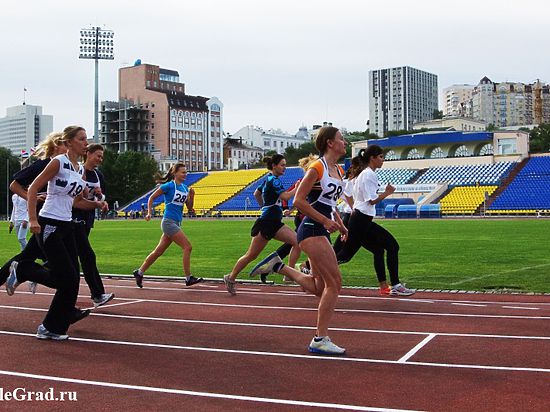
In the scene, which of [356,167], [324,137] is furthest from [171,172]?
[324,137]

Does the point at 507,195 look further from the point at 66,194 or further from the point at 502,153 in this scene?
the point at 66,194

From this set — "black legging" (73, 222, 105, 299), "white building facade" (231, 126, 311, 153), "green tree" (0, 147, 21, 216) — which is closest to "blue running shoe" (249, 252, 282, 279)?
"black legging" (73, 222, 105, 299)

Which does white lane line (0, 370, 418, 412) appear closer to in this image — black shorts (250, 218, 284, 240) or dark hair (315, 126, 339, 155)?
dark hair (315, 126, 339, 155)

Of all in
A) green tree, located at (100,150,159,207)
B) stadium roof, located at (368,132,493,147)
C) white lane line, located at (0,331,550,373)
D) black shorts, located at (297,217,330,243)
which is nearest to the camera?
white lane line, located at (0,331,550,373)

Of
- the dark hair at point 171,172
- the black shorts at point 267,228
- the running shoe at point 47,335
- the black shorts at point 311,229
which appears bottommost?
the running shoe at point 47,335

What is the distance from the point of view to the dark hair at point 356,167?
10.5m

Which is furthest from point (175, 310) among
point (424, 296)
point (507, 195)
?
point (507, 195)

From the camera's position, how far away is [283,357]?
19.9 ft

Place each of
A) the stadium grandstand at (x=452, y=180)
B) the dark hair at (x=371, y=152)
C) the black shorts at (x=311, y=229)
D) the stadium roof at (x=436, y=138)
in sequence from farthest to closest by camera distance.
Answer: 1. the stadium roof at (x=436, y=138)
2. the stadium grandstand at (x=452, y=180)
3. the dark hair at (x=371, y=152)
4. the black shorts at (x=311, y=229)

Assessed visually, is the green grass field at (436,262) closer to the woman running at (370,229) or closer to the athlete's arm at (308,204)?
the woman running at (370,229)

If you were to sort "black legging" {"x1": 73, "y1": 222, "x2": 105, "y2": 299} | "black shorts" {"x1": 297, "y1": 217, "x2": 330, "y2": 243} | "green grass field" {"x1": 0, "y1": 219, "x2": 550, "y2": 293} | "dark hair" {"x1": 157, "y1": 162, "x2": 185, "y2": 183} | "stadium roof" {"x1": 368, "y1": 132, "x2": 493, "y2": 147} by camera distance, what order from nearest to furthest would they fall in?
"black shorts" {"x1": 297, "y1": 217, "x2": 330, "y2": 243} < "black legging" {"x1": 73, "y1": 222, "x2": 105, "y2": 299} < "dark hair" {"x1": 157, "y1": 162, "x2": 185, "y2": 183} < "green grass field" {"x1": 0, "y1": 219, "x2": 550, "y2": 293} < "stadium roof" {"x1": 368, "y1": 132, "x2": 493, "y2": 147}

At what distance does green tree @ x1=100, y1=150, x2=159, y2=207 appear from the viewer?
291 ft

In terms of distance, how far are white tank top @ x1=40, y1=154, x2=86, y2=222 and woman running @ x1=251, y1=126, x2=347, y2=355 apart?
2613 mm

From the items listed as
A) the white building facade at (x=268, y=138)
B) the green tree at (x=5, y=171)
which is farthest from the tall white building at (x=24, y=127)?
the green tree at (x=5, y=171)
